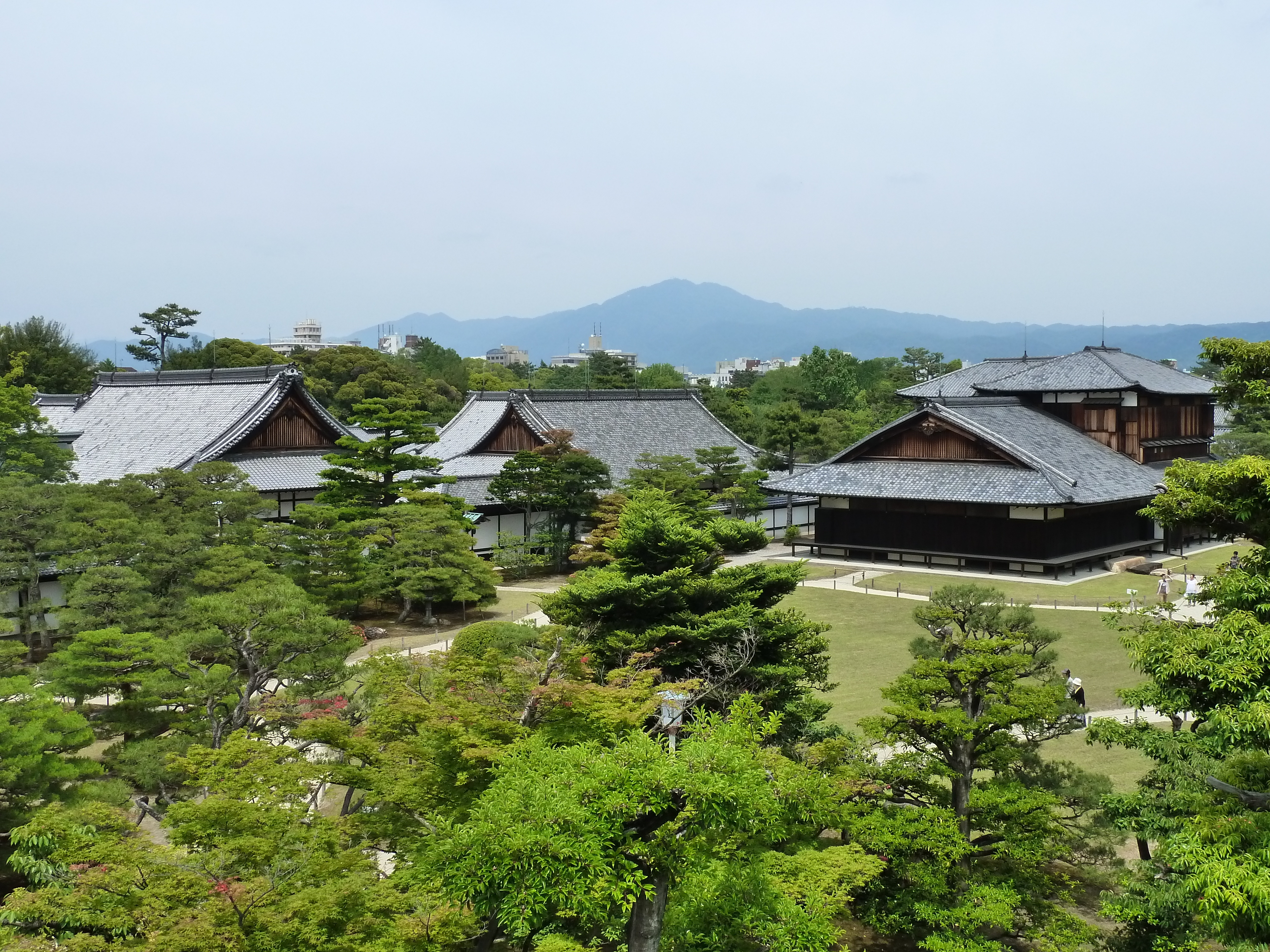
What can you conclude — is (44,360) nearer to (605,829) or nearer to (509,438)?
(509,438)

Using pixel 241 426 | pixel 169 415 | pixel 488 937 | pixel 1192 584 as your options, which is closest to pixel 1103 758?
pixel 488 937

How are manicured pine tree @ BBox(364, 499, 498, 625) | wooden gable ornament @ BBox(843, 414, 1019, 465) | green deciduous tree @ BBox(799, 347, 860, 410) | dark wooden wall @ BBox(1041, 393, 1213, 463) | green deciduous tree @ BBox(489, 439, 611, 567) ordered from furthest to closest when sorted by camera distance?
green deciduous tree @ BBox(799, 347, 860, 410) → dark wooden wall @ BBox(1041, 393, 1213, 463) → wooden gable ornament @ BBox(843, 414, 1019, 465) → green deciduous tree @ BBox(489, 439, 611, 567) → manicured pine tree @ BBox(364, 499, 498, 625)

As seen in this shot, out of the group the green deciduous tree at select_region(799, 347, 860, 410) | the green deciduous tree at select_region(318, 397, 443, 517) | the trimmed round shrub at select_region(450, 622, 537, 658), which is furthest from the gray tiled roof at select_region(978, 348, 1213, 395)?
the green deciduous tree at select_region(799, 347, 860, 410)

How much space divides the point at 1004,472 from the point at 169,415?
27.2 meters

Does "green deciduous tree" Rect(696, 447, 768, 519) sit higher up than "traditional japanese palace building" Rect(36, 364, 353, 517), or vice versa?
"traditional japanese palace building" Rect(36, 364, 353, 517)

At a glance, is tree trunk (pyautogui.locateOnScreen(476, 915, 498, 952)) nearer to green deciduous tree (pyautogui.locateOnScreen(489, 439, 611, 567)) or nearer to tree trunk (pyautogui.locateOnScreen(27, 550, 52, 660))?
tree trunk (pyautogui.locateOnScreen(27, 550, 52, 660))

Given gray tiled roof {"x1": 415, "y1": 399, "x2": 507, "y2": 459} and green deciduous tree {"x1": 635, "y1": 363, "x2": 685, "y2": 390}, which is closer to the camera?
gray tiled roof {"x1": 415, "y1": 399, "x2": 507, "y2": 459}

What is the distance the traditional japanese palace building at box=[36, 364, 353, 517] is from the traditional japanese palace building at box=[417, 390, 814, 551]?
5.55 meters

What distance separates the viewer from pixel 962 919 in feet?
31.7

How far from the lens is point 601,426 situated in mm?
40250

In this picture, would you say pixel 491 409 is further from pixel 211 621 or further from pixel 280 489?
pixel 211 621

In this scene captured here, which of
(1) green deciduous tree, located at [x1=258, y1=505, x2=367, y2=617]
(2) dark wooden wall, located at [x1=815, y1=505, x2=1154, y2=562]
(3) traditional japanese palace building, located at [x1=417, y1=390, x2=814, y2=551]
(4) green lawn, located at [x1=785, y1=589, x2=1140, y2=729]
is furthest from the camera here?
(3) traditional japanese palace building, located at [x1=417, y1=390, x2=814, y2=551]

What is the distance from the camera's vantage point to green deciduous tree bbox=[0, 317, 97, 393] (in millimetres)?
46062

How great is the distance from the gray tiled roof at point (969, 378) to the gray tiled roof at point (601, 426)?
9.29 metres
